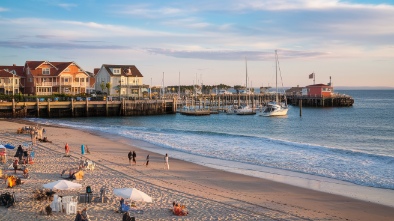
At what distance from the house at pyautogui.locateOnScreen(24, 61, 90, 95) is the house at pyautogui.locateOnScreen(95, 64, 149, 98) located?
4663 millimetres

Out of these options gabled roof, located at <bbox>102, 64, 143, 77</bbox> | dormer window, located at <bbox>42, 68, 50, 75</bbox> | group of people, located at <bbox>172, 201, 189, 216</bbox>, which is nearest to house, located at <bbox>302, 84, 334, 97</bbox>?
gabled roof, located at <bbox>102, 64, 143, 77</bbox>

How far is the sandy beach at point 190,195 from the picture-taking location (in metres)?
14.8

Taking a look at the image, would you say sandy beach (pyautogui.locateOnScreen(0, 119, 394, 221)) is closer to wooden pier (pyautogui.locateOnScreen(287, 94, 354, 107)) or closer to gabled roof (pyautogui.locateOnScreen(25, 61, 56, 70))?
gabled roof (pyautogui.locateOnScreen(25, 61, 56, 70))

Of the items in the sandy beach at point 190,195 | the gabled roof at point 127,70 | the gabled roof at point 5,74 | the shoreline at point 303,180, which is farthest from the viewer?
the gabled roof at point 127,70

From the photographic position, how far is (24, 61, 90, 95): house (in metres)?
72.4

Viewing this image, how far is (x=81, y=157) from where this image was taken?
2584 centimetres

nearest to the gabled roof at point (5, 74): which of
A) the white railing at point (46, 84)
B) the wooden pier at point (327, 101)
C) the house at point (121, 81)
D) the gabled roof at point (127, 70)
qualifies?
the white railing at point (46, 84)

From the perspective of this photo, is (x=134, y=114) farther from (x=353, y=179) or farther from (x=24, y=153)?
(x=353, y=179)

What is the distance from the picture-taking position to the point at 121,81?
3049 inches

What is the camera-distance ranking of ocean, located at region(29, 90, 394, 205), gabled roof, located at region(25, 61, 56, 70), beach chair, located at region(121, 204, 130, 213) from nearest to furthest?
beach chair, located at region(121, 204, 130, 213) → ocean, located at region(29, 90, 394, 205) → gabled roof, located at region(25, 61, 56, 70)

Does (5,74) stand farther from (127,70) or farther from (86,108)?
(127,70)

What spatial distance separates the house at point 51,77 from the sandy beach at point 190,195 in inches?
1915

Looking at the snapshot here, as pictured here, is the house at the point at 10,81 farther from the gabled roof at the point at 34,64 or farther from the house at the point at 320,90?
the house at the point at 320,90

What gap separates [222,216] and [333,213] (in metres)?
4.30
